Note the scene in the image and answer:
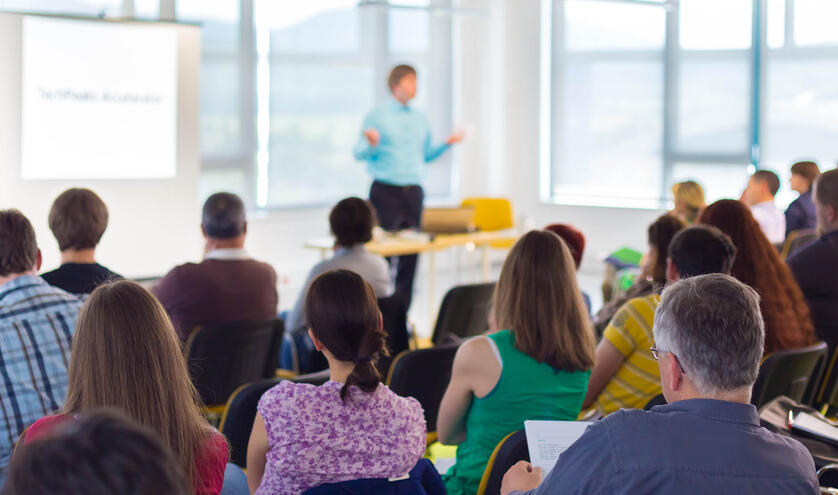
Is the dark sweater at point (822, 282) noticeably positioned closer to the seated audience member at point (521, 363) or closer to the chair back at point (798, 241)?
the chair back at point (798, 241)

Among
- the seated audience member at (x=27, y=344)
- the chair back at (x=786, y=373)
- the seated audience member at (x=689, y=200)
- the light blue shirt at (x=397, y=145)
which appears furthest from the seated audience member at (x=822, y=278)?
the light blue shirt at (x=397, y=145)

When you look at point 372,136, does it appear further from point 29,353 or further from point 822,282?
point 29,353

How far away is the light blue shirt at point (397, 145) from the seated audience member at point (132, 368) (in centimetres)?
539

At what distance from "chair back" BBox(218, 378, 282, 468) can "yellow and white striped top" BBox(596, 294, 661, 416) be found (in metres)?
1.04

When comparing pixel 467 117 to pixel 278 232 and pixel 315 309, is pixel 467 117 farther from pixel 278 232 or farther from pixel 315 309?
pixel 315 309

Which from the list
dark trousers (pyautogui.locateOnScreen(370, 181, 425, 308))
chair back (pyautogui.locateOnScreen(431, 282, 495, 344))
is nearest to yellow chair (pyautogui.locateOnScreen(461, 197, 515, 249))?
dark trousers (pyautogui.locateOnScreen(370, 181, 425, 308))

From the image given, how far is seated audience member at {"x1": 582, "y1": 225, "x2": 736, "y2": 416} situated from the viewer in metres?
2.82

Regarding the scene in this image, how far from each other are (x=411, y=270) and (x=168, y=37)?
244 centimetres

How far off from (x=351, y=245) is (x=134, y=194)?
9.06 feet

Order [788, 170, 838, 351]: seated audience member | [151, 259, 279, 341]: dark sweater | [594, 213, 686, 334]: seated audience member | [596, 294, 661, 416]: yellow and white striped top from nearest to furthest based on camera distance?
[596, 294, 661, 416]: yellow and white striped top
[594, 213, 686, 334]: seated audience member
[151, 259, 279, 341]: dark sweater
[788, 170, 838, 351]: seated audience member

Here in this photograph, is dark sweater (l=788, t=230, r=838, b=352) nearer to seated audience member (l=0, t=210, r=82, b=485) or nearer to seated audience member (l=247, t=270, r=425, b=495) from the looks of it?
seated audience member (l=247, t=270, r=425, b=495)

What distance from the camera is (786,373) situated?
293cm

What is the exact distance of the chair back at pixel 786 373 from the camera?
2.86m

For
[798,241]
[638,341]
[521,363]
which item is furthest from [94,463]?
[798,241]
